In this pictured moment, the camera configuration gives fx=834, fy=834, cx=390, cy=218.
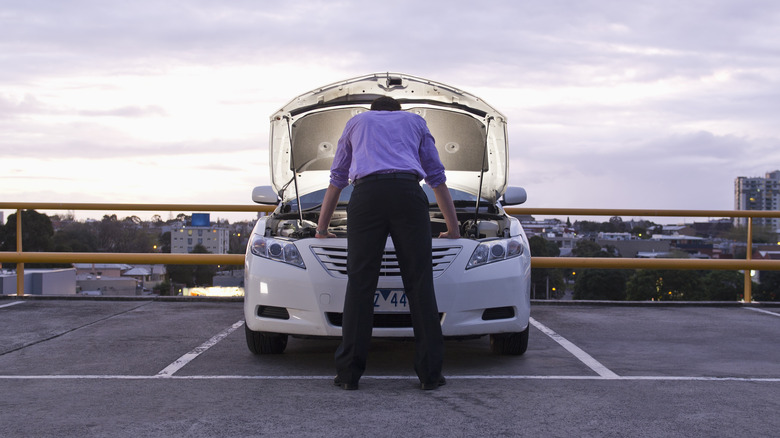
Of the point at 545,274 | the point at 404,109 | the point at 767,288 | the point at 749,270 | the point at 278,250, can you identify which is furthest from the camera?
the point at 767,288

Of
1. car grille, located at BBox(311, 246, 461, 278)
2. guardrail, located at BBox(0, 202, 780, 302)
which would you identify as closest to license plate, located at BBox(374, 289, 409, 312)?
car grille, located at BBox(311, 246, 461, 278)

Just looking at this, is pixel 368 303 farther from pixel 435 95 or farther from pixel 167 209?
pixel 167 209

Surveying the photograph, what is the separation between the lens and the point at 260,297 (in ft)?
18.4

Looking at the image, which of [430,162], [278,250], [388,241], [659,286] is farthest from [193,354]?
[659,286]

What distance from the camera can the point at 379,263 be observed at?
4895 mm

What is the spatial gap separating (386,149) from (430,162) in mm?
320

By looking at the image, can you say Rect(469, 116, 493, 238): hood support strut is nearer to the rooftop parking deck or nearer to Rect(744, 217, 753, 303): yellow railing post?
the rooftop parking deck

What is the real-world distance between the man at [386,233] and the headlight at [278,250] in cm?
77

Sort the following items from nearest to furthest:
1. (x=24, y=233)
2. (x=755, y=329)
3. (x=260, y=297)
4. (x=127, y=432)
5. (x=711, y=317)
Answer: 1. (x=127, y=432)
2. (x=260, y=297)
3. (x=755, y=329)
4. (x=711, y=317)
5. (x=24, y=233)

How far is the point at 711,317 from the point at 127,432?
7005 mm

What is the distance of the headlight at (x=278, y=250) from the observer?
5.59 metres

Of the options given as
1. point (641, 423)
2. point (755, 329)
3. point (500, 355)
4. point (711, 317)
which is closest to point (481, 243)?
point (500, 355)

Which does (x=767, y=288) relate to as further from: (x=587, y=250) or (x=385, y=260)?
(x=385, y=260)

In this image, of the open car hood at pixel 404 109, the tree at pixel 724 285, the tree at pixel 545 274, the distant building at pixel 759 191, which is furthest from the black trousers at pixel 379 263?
the distant building at pixel 759 191
